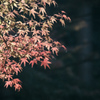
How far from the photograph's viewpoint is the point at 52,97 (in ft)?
29.3

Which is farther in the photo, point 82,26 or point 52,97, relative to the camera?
point 82,26

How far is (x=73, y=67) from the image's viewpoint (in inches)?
402

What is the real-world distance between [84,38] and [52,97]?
8.88 ft

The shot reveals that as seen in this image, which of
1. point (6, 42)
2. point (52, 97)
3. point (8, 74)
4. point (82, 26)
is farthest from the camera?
point (82, 26)

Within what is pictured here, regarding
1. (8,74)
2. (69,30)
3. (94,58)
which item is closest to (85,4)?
(69,30)

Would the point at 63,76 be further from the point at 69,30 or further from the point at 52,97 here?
the point at 69,30

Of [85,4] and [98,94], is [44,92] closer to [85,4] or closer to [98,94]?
[98,94]

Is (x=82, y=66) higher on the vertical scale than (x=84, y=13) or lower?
lower

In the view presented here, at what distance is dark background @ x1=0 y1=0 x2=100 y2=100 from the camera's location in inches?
347

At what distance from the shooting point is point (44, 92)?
901 cm

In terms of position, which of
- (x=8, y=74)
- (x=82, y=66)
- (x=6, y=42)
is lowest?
(x=8, y=74)

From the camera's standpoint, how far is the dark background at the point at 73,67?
882 cm

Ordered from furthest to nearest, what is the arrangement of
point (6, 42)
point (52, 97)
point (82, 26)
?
point (82, 26), point (52, 97), point (6, 42)

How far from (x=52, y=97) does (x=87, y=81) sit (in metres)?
1.58
